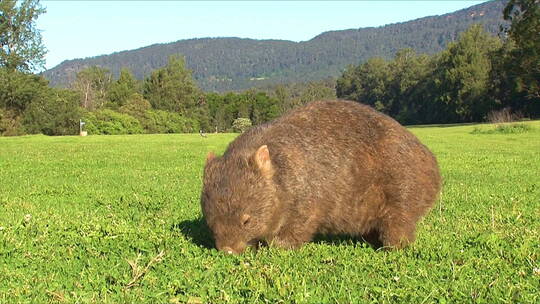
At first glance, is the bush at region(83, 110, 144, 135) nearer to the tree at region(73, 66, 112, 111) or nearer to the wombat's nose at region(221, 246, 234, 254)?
the tree at region(73, 66, 112, 111)

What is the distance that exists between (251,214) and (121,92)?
91786 millimetres

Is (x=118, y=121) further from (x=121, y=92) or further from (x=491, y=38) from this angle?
(x=491, y=38)

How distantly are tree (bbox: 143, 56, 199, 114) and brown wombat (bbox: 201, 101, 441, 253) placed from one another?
322 ft

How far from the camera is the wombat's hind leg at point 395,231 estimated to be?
214 inches

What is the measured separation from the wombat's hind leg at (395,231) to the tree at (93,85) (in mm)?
94607

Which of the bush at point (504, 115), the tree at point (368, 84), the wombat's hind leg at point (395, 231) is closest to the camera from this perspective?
the wombat's hind leg at point (395, 231)

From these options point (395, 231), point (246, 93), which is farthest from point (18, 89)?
point (246, 93)

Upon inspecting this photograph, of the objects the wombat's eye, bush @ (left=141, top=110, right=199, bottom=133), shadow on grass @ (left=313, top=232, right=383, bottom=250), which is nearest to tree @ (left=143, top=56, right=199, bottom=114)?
bush @ (left=141, top=110, right=199, bottom=133)

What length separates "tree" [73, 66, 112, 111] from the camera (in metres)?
101

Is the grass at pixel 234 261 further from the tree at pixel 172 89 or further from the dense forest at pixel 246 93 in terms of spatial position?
the tree at pixel 172 89

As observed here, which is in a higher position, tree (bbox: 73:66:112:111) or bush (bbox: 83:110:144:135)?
tree (bbox: 73:66:112:111)

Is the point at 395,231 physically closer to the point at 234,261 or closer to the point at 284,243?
the point at 284,243

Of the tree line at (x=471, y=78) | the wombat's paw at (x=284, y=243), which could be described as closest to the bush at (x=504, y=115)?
the tree line at (x=471, y=78)

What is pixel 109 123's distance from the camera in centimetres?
7144
